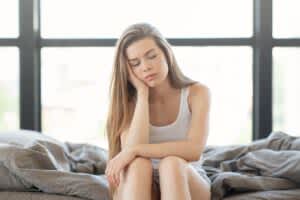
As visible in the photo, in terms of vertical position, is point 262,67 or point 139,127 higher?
point 262,67

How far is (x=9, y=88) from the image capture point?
11.8 feet

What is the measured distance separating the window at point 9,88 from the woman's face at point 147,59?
149 centimetres

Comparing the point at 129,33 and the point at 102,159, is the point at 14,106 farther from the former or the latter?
the point at 129,33

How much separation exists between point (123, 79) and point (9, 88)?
1496mm

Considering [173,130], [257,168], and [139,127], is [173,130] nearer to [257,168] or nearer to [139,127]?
[139,127]

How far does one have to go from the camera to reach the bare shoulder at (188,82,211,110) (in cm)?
235

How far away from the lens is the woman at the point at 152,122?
6.79 ft

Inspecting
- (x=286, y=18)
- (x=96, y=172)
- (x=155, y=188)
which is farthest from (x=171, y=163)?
(x=286, y=18)

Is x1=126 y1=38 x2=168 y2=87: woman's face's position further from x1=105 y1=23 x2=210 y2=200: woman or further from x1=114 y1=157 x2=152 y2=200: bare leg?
x1=114 y1=157 x2=152 y2=200: bare leg

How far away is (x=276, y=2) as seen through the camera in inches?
135

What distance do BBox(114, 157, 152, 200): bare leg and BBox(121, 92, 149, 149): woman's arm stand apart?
14cm

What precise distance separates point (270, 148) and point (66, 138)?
1462 millimetres

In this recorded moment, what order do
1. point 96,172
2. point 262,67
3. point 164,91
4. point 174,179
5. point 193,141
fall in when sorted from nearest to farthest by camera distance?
point 174,179 < point 193,141 < point 164,91 < point 96,172 < point 262,67

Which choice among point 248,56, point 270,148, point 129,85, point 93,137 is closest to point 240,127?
point 248,56
